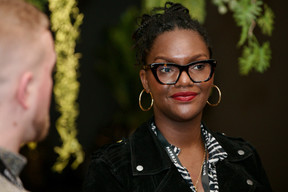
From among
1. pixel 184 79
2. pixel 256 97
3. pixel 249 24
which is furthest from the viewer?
pixel 256 97

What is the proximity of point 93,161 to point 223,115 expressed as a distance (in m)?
2.59

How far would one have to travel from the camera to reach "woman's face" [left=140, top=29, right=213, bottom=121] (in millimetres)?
1705

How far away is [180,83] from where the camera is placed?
5.60 ft

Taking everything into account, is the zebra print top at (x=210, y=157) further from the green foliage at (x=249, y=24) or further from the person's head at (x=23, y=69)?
the person's head at (x=23, y=69)

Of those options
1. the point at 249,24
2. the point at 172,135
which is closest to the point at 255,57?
the point at 249,24

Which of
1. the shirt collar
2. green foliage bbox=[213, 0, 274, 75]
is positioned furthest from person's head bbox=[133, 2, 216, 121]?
the shirt collar

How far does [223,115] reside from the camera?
4082mm

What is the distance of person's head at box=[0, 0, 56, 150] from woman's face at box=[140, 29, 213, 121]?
73 cm

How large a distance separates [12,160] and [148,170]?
0.85 m

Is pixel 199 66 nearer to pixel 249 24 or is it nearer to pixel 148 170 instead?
pixel 148 170

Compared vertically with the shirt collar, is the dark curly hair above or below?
above

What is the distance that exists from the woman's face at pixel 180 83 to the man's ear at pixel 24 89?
81 centimetres

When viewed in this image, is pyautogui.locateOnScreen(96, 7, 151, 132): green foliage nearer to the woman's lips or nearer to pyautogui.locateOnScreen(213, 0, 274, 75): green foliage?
pyautogui.locateOnScreen(213, 0, 274, 75): green foliage

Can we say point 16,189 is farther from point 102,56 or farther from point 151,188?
point 102,56
